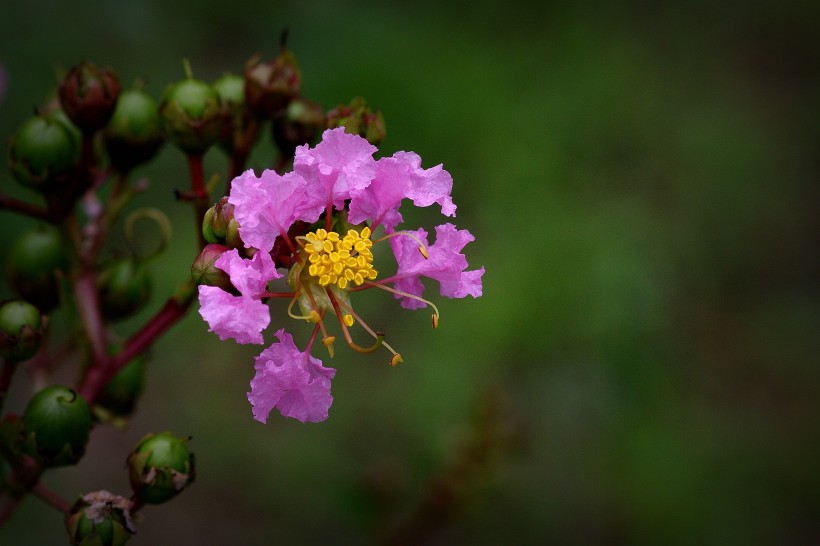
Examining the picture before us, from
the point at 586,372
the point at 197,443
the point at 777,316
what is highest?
the point at 777,316

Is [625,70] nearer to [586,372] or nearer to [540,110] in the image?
[540,110]

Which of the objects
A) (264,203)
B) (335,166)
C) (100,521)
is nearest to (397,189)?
(335,166)

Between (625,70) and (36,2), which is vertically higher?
(625,70)

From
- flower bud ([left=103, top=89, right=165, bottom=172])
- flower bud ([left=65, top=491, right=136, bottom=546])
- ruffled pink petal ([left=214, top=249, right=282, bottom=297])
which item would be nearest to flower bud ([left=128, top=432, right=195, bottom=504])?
flower bud ([left=65, top=491, right=136, bottom=546])

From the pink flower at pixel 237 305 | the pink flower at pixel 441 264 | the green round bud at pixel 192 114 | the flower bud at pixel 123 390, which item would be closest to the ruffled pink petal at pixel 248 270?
the pink flower at pixel 237 305

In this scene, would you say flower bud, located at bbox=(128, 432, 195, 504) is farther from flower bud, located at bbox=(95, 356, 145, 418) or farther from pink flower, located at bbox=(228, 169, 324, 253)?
pink flower, located at bbox=(228, 169, 324, 253)

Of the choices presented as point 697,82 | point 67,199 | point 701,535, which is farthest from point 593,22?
point 67,199

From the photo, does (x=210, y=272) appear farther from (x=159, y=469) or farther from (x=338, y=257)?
(x=159, y=469)

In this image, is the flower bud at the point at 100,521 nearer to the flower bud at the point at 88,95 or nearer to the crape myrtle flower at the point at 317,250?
the crape myrtle flower at the point at 317,250
